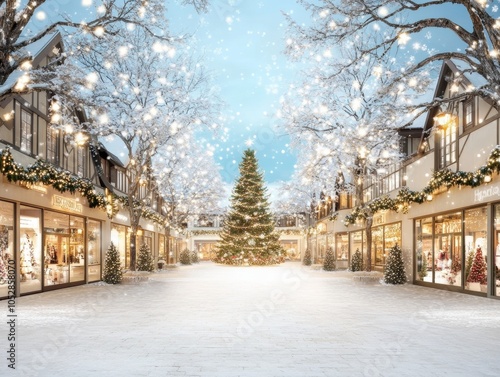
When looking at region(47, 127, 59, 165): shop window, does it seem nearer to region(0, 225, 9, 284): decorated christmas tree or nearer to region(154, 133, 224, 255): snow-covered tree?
region(0, 225, 9, 284): decorated christmas tree

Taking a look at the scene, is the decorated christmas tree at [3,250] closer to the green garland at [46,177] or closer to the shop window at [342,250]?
the green garland at [46,177]

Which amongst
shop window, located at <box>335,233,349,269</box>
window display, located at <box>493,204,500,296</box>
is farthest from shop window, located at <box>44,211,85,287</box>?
shop window, located at <box>335,233,349,269</box>

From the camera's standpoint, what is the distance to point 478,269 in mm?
17734

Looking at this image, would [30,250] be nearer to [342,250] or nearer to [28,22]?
[28,22]

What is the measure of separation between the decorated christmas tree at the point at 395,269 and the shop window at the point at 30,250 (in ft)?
45.0

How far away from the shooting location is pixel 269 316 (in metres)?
12.3

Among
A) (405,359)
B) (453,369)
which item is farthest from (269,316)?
(453,369)

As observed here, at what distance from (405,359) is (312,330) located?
9.12 ft

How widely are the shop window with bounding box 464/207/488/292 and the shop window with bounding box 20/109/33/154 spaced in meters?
15.3

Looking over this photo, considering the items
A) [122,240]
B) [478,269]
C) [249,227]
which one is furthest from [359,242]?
[478,269]

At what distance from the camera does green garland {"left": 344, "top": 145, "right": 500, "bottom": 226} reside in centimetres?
1585

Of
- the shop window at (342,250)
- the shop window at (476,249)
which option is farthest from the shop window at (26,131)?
the shop window at (342,250)

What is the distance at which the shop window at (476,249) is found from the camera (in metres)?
17.5

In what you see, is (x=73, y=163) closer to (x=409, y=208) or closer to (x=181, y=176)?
(x=409, y=208)
